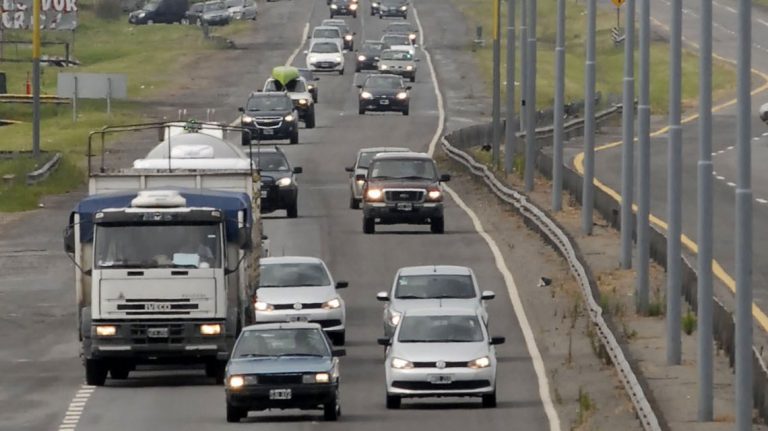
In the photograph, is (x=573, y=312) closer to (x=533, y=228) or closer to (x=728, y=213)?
(x=533, y=228)

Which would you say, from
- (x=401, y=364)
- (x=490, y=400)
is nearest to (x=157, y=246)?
(x=401, y=364)

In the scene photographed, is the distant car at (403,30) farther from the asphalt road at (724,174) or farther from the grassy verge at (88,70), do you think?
the asphalt road at (724,174)

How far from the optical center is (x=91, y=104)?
9531cm

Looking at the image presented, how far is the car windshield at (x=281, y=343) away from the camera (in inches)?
1234

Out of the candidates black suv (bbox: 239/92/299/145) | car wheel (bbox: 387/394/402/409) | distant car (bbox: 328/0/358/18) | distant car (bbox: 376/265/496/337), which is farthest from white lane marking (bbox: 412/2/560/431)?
distant car (bbox: 328/0/358/18)

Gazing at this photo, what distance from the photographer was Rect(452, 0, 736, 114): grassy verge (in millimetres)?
100125

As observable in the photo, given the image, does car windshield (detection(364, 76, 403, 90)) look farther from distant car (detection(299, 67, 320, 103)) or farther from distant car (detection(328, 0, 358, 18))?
distant car (detection(328, 0, 358, 18))

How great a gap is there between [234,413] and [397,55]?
2936 inches

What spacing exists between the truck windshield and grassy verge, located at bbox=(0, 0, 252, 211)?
29315mm

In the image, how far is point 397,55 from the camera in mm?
104625

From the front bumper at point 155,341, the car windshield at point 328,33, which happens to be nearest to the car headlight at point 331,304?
the front bumper at point 155,341

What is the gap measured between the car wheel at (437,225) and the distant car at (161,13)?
8452 centimetres

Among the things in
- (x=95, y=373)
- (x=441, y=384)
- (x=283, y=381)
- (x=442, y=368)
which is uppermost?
(x=283, y=381)

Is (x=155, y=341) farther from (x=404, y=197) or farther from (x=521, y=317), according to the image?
(x=404, y=197)
